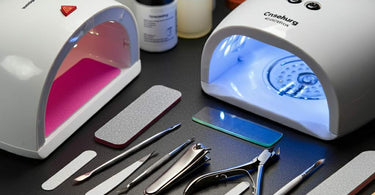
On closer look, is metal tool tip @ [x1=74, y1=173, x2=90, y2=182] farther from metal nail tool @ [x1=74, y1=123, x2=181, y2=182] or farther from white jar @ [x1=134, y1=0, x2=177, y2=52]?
white jar @ [x1=134, y1=0, x2=177, y2=52]

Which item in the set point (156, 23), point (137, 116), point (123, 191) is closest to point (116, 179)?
point (123, 191)

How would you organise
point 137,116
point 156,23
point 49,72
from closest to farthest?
point 49,72 → point 137,116 → point 156,23

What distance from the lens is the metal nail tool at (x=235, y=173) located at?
97cm

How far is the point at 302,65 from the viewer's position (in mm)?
1198

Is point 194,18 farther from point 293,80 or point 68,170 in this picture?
point 68,170

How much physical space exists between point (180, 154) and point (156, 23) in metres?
0.29

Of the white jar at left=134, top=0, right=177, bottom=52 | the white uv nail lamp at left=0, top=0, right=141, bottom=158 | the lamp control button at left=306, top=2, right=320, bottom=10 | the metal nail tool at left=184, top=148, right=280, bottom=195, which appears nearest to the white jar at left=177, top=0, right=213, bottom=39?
the white jar at left=134, top=0, right=177, bottom=52

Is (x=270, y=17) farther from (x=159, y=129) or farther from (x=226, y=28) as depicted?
(x=159, y=129)

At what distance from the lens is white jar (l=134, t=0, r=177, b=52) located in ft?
3.94

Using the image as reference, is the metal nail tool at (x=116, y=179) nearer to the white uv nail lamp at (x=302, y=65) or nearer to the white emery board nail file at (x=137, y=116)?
the white emery board nail file at (x=137, y=116)

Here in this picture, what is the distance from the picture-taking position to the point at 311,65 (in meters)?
1.00

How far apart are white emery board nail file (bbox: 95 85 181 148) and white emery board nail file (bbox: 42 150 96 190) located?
0.04 metres

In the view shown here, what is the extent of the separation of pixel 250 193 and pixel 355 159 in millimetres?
175

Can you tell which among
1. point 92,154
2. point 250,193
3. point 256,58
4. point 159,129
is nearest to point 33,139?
point 92,154
